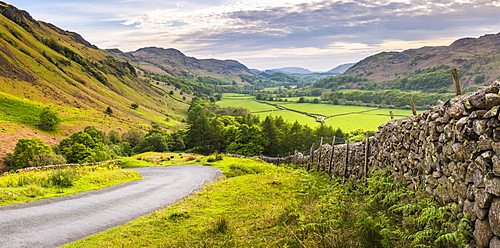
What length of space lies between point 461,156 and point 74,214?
14204 millimetres

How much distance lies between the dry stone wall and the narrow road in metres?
11.0

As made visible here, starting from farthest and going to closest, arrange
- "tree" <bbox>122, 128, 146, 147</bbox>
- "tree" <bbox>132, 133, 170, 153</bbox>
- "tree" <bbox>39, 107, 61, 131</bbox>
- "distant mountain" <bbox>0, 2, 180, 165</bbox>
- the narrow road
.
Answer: "tree" <bbox>122, 128, 146, 147</bbox>
"distant mountain" <bbox>0, 2, 180, 165</bbox>
"tree" <bbox>39, 107, 61, 131</bbox>
"tree" <bbox>132, 133, 170, 153</bbox>
the narrow road

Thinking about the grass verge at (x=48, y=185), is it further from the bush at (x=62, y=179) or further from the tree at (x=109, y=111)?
the tree at (x=109, y=111)

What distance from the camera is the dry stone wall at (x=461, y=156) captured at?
175 inches

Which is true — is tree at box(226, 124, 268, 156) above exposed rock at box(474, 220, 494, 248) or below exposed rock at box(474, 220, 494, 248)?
below

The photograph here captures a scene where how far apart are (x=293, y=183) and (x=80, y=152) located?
6506 centimetres

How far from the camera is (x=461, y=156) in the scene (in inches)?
208

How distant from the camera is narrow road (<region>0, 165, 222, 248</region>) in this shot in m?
9.60

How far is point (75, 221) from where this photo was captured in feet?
37.4

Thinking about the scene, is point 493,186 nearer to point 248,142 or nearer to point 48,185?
point 48,185

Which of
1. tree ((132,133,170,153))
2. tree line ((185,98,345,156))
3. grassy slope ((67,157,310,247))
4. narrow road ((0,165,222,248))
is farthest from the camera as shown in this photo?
tree ((132,133,170,153))

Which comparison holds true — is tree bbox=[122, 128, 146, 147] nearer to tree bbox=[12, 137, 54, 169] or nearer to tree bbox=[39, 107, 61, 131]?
tree bbox=[39, 107, 61, 131]

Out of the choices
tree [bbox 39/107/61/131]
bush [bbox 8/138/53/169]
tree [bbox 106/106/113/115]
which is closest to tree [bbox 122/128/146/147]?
tree [bbox 39/107/61/131]

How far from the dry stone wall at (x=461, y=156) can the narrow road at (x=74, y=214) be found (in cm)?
1097
